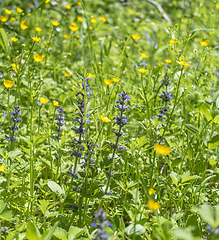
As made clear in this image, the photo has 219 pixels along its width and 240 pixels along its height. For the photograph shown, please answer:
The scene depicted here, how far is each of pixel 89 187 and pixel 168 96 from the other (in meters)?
1.31

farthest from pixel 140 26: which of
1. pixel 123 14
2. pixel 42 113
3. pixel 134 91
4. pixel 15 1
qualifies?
pixel 42 113

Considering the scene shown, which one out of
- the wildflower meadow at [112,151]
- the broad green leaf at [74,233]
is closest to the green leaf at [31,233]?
the wildflower meadow at [112,151]

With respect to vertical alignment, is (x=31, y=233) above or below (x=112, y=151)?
above

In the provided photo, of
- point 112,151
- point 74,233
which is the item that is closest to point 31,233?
point 74,233

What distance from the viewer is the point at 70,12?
6188 mm

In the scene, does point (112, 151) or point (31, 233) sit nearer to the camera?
point (31, 233)

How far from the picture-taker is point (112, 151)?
2184 millimetres

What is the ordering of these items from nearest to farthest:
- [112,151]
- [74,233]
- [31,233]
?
1. [31,233]
2. [74,233]
3. [112,151]

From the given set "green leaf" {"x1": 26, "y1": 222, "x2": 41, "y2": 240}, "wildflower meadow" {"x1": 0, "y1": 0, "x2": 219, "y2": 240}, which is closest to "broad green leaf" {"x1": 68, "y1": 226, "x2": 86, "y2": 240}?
"wildflower meadow" {"x1": 0, "y1": 0, "x2": 219, "y2": 240}

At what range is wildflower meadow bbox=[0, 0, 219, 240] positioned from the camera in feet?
5.15

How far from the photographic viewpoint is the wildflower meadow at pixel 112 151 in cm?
157

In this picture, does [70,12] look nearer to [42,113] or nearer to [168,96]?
[42,113]

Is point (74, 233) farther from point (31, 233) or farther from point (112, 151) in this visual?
point (112, 151)

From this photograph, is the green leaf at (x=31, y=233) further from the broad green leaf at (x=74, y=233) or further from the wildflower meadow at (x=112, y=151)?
the broad green leaf at (x=74, y=233)
